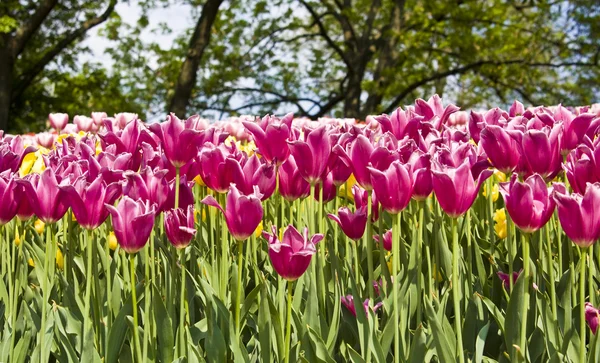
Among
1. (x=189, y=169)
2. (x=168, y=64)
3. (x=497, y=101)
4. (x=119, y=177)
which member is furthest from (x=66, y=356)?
(x=497, y=101)

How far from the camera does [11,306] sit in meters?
1.93

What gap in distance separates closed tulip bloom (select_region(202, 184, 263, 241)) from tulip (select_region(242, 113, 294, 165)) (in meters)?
0.36

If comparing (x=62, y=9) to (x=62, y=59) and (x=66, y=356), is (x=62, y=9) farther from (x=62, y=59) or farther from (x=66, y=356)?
(x=66, y=356)

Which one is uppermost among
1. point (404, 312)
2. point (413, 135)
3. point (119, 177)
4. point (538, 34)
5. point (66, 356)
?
point (538, 34)

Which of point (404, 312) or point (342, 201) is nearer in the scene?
point (404, 312)

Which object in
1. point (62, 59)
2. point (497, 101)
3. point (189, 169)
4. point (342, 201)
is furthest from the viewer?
point (497, 101)

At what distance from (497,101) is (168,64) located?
13.3 metres

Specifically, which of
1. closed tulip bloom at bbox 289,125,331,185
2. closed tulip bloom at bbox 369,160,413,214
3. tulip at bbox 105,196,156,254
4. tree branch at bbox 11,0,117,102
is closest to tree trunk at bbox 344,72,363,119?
tree branch at bbox 11,0,117,102

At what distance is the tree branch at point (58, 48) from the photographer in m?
18.1

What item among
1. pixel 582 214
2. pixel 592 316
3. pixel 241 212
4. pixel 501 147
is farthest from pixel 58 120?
pixel 582 214

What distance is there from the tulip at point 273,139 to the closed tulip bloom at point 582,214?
0.79 m

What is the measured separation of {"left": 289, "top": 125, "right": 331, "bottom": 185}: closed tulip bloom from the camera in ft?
5.91

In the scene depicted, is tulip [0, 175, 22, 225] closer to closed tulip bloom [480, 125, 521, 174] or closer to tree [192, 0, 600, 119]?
closed tulip bloom [480, 125, 521, 174]

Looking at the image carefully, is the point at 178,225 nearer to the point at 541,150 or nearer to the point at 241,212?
the point at 241,212
